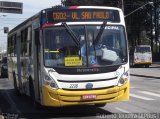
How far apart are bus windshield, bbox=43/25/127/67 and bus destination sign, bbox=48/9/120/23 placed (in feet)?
0.71

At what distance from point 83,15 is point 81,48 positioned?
0.94 meters

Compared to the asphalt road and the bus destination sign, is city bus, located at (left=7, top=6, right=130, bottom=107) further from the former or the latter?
the asphalt road

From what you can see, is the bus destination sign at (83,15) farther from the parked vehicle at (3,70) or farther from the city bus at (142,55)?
the city bus at (142,55)

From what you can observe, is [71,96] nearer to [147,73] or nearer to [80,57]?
[80,57]

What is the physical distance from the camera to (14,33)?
19.7 m

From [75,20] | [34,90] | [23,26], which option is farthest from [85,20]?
[23,26]

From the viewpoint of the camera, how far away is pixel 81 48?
42.5 ft

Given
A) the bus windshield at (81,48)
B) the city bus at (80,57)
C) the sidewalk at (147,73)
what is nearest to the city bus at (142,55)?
the sidewalk at (147,73)

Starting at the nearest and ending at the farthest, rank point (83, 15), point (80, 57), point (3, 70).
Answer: point (80, 57) → point (83, 15) → point (3, 70)

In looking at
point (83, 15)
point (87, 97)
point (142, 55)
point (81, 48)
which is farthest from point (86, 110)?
point (142, 55)

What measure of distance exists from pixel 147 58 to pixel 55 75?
4390 centimetres

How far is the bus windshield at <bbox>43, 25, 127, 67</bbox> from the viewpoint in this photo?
42.2 ft

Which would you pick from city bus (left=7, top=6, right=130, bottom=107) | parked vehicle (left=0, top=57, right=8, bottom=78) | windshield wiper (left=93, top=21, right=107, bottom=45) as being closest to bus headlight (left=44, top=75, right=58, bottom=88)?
city bus (left=7, top=6, right=130, bottom=107)

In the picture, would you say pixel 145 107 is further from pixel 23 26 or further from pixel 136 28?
pixel 136 28
